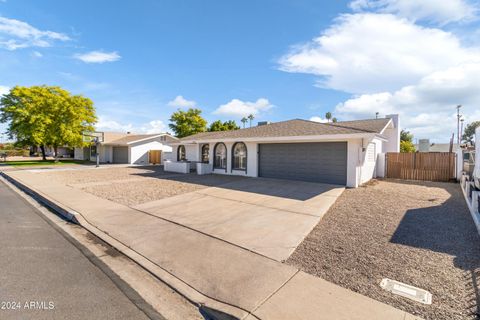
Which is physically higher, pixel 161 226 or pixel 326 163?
pixel 326 163

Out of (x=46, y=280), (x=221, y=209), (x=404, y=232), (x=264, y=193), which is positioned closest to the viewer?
(x=46, y=280)

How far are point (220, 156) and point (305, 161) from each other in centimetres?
681

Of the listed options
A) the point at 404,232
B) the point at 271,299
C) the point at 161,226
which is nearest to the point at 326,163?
the point at 404,232

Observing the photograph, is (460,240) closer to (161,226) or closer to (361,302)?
(361,302)

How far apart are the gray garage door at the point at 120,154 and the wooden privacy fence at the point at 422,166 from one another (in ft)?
91.3

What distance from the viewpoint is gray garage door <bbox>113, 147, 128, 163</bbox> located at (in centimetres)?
2911

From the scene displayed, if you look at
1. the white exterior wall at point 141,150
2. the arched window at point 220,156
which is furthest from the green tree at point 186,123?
the arched window at point 220,156

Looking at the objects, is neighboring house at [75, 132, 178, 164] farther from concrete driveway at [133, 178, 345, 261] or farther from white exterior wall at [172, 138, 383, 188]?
concrete driveway at [133, 178, 345, 261]

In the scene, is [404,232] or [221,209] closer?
[404,232]

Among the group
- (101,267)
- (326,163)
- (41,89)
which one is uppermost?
(41,89)

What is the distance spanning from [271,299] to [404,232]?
13.7 feet

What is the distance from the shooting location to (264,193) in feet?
31.6

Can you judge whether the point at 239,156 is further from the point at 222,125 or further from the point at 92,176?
the point at 222,125

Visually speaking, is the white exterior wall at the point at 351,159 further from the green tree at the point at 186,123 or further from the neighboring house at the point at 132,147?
the green tree at the point at 186,123
